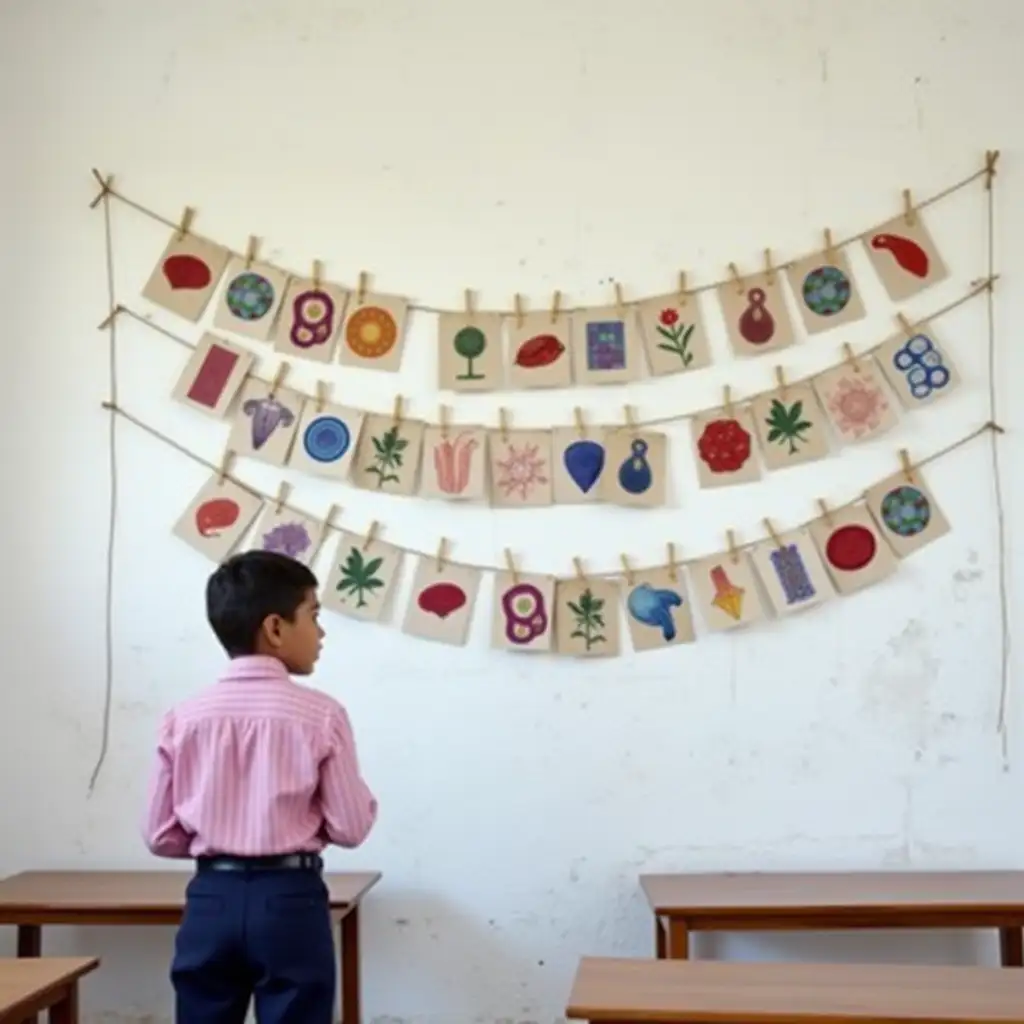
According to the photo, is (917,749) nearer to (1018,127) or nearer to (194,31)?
(1018,127)

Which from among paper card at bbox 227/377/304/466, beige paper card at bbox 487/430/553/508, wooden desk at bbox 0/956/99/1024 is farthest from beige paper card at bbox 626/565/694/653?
wooden desk at bbox 0/956/99/1024

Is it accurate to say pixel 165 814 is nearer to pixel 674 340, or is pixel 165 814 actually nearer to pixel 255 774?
pixel 255 774

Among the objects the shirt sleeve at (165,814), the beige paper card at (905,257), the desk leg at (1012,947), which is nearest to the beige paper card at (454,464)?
the beige paper card at (905,257)

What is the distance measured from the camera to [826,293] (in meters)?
3.46

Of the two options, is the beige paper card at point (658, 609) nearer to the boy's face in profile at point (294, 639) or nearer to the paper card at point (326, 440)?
the paper card at point (326, 440)

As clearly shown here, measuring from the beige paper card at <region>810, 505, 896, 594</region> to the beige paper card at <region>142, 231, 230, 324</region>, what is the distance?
1.57 m

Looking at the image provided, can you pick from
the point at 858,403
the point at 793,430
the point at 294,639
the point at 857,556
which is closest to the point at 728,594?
the point at 857,556

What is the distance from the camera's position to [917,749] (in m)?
3.38

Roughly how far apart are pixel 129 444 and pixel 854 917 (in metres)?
1.97

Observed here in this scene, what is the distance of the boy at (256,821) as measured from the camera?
2348 millimetres

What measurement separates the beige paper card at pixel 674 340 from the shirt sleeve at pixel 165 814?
1535 mm

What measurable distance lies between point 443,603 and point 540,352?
0.64 m

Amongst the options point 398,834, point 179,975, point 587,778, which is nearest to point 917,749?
point 587,778

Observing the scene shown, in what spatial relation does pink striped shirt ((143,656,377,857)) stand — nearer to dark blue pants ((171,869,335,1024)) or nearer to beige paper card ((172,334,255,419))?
dark blue pants ((171,869,335,1024))
